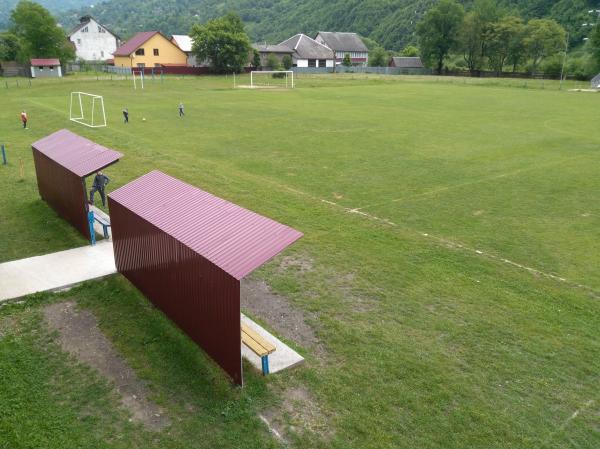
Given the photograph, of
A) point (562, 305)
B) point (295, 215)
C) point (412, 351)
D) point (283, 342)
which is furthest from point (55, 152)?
point (562, 305)

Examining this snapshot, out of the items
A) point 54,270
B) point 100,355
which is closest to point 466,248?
point 100,355

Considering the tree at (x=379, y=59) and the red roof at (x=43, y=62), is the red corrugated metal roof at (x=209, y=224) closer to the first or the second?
the red roof at (x=43, y=62)

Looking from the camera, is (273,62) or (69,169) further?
(273,62)

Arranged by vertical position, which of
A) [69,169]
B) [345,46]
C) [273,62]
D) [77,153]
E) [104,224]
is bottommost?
[104,224]

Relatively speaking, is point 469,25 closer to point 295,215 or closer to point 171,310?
point 295,215

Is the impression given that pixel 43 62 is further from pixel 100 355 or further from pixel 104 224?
pixel 100 355
